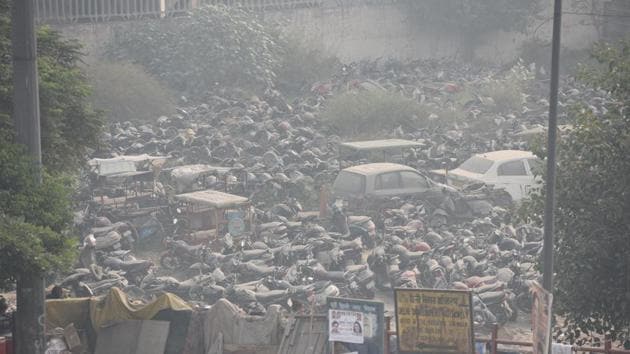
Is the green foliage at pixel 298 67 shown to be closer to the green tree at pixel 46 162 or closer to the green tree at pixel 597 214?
the green tree at pixel 46 162

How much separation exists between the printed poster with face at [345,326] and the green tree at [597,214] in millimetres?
2257

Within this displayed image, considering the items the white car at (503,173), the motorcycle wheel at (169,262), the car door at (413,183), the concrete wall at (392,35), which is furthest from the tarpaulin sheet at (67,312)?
the concrete wall at (392,35)

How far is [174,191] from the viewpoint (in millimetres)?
23141

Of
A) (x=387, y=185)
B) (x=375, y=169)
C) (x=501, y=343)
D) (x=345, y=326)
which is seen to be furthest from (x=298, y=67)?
(x=501, y=343)

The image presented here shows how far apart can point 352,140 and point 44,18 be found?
11577 millimetres

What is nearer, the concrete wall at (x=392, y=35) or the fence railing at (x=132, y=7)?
the fence railing at (x=132, y=7)

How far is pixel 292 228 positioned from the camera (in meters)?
20.5

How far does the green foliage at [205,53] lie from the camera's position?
3369 cm

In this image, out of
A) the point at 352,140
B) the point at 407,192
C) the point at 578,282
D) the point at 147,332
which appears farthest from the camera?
the point at 352,140

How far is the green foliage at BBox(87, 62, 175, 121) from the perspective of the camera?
3100 cm

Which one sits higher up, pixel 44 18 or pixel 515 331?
pixel 44 18

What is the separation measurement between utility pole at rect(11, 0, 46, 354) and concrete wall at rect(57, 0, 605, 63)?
28208 mm

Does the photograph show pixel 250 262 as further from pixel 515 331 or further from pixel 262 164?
pixel 262 164

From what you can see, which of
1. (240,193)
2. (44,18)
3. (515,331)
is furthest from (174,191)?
(44,18)
